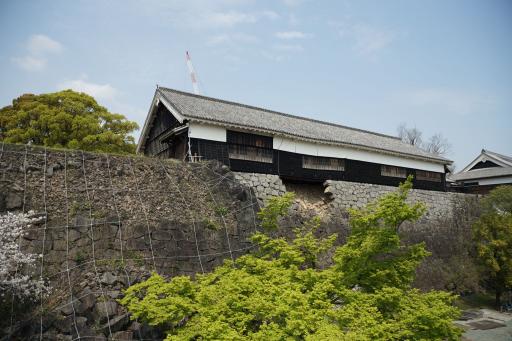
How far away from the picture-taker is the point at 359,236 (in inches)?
353

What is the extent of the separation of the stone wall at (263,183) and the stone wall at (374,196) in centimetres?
421

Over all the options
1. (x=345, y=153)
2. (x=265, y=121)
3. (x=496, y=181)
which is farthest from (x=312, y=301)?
(x=496, y=181)

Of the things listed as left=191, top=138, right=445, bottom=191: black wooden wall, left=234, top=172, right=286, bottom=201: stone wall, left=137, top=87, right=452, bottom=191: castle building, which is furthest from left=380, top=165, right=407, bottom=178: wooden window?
left=234, top=172, right=286, bottom=201: stone wall

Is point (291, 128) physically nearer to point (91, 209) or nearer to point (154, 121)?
point (154, 121)

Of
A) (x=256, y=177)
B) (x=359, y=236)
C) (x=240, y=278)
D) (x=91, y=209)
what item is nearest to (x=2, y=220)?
(x=91, y=209)

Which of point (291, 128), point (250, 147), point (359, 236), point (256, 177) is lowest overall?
point (359, 236)

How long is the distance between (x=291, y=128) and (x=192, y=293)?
15142 millimetres

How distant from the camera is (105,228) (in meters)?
10.1

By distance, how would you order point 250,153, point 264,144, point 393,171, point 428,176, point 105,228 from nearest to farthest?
1. point 105,228
2. point 250,153
3. point 264,144
4. point 393,171
5. point 428,176

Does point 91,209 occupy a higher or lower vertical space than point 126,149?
lower

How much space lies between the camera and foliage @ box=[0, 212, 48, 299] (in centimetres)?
750

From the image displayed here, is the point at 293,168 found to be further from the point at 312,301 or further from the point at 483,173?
the point at 483,173

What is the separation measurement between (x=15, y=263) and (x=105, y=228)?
2419 millimetres

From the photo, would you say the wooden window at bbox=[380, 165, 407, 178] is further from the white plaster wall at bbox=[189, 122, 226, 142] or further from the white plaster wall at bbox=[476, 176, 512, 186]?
the white plaster wall at bbox=[476, 176, 512, 186]
